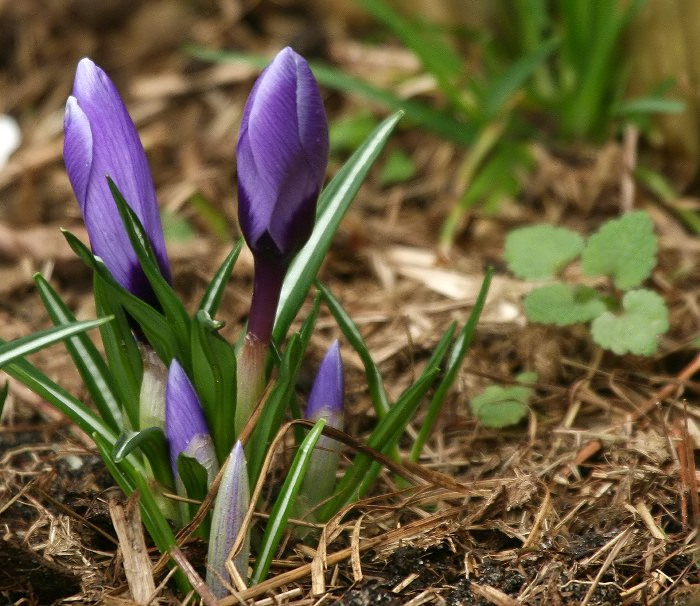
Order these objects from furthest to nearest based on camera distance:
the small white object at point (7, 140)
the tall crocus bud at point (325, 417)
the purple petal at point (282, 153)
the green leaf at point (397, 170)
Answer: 1. the small white object at point (7, 140)
2. the green leaf at point (397, 170)
3. the tall crocus bud at point (325, 417)
4. the purple petal at point (282, 153)

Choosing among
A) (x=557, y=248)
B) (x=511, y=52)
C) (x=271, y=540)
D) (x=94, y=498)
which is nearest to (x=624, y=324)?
(x=557, y=248)

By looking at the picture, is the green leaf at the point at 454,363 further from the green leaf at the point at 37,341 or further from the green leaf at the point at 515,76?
the green leaf at the point at 515,76

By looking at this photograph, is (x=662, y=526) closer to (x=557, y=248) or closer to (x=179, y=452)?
(x=557, y=248)

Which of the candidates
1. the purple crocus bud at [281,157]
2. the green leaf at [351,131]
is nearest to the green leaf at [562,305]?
the purple crocus bud at [281,157]

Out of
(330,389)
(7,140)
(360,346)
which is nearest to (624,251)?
(360,346)

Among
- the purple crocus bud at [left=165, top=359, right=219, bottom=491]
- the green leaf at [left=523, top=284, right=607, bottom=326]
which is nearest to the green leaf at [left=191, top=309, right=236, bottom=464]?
the purple crocus bud at [left=165, top=359, right=219, bottom=491]

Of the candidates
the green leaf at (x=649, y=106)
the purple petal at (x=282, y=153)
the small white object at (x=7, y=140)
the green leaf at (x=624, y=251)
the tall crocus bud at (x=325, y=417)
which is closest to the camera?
the purple petal at (x=282, y=153)
